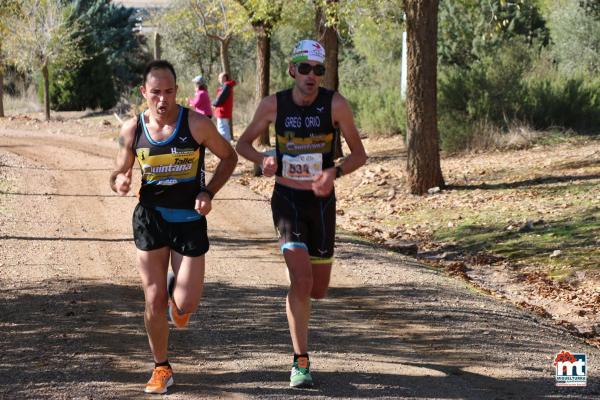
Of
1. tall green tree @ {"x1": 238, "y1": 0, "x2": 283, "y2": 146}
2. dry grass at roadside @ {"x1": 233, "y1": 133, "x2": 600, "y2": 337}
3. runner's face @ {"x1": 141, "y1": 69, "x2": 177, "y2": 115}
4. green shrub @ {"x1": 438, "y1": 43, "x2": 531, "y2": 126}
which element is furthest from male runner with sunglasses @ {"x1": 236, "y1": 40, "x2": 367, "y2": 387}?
green shrub @ {"x1": 438, "y1": 43, "x2": 531, "y2": 126}

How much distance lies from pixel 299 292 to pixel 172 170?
1168mm

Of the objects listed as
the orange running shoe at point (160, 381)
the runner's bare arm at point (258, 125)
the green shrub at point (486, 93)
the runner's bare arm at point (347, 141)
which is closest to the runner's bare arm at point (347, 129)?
the runner's bare arm at point (347, 141)

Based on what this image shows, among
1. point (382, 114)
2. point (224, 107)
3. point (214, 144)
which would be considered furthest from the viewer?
point (382, 114)

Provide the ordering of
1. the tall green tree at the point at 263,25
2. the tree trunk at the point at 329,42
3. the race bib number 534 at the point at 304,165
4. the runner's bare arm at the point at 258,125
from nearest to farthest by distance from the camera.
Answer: the race bib number 534 at the point at 304,165 < the runner's bare arm at the point at 258,125 < the tree trunk at the point at 329,42 < the tall green tree at the point at 263,25

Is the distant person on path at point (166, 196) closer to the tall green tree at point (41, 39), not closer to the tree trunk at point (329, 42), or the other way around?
the tree trunk at point (329, 42)

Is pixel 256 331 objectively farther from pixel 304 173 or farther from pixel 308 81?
pixel 308 81

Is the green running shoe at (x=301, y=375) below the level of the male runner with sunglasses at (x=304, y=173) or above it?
below

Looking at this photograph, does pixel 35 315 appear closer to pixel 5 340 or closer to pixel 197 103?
pixel 5 340

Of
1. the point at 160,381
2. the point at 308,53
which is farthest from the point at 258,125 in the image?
the point at 160,381

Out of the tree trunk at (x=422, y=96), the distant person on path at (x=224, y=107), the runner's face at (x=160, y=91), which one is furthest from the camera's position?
the distant person on path at (x=224, y=107)

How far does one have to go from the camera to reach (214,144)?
20.2ft

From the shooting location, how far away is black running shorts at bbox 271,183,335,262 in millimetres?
6316

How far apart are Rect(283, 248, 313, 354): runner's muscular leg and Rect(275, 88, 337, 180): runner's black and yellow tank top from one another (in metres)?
0.53

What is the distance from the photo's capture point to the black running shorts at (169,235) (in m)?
6.00
